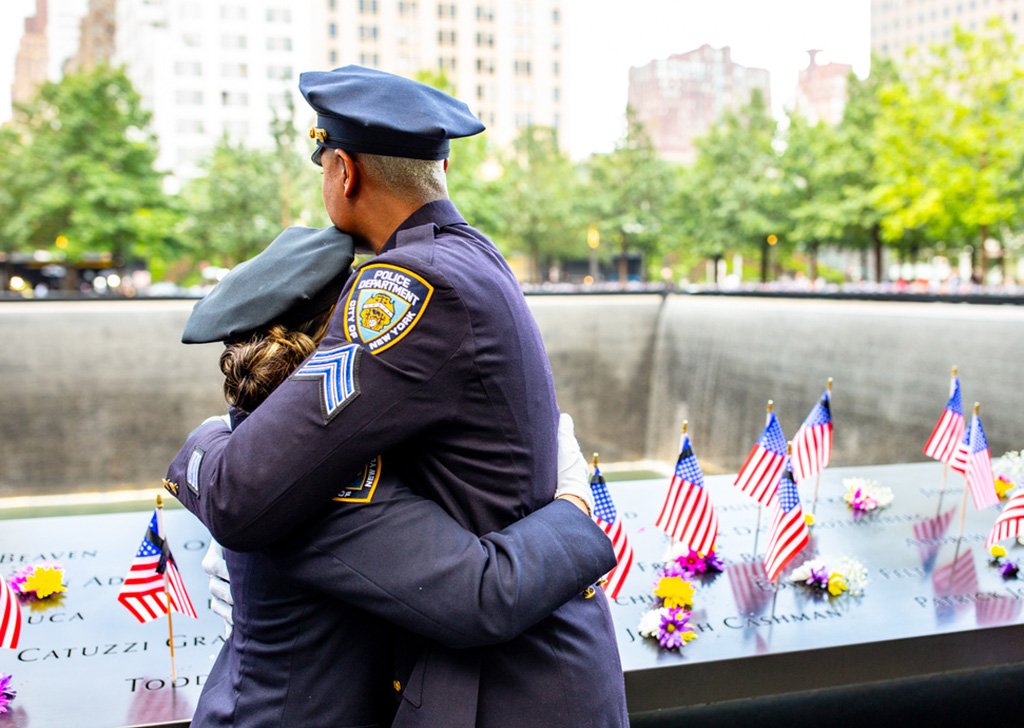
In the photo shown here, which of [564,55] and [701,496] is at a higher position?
[564,55]

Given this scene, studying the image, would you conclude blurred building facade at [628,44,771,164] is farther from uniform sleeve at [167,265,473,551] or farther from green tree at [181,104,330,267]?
uniform sleeve at [167,265,473,551]

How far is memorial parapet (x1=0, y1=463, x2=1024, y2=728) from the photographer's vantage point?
8.31 feet

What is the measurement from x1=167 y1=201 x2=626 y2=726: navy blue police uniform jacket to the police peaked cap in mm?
183

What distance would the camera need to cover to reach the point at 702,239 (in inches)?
1435

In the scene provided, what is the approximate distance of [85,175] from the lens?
95.5 ft

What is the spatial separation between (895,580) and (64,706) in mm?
3169

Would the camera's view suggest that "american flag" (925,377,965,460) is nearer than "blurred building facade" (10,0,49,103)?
Yes

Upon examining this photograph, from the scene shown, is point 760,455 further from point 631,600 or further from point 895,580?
point 631,600

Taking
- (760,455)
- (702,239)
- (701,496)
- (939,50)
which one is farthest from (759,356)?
(702,239)

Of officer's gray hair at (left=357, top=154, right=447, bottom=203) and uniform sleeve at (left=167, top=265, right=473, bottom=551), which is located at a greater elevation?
officer's gray hair at (left=357, top=154, right=447, bottom=203)

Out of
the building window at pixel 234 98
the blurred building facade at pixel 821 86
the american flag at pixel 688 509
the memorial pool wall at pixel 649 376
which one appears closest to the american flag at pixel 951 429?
the american flag at pixel 688 509

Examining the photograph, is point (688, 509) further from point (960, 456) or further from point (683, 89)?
point (683, 89)

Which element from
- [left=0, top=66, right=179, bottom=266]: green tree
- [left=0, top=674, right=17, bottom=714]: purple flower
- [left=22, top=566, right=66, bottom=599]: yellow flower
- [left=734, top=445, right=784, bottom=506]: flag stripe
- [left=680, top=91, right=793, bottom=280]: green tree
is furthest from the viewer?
[left=680, top=91, right=793, bottom=280]: green tree

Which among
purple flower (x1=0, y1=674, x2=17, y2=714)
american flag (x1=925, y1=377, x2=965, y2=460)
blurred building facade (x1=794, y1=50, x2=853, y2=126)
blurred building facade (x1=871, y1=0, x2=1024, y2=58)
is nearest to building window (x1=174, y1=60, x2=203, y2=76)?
blurred building facade (x1=794, y1=50, x2=853, y2=126)
